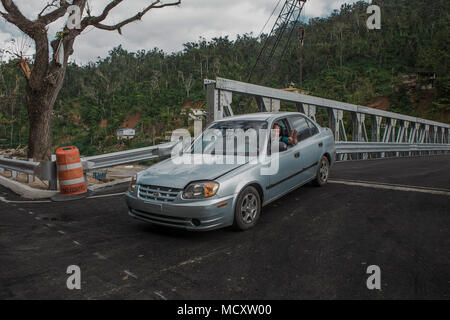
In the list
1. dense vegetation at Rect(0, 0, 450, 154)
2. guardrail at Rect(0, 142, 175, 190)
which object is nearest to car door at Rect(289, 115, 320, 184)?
guardrail at Rect(0, 142, 175, 190)

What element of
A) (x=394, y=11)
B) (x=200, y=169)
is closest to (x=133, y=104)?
(x=394, y=11)

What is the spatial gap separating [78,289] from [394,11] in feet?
385

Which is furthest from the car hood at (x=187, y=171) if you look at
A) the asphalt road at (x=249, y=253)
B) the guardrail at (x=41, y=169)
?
the guardrail at (x=41, y=169)

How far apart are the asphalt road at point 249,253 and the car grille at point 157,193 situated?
0.54 meters

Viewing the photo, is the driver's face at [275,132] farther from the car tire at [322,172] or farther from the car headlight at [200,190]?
the car headlight at [200,190]

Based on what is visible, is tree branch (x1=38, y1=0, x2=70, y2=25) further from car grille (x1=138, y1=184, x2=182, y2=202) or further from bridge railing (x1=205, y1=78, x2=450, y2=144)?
car grille (x1=138, y1=184, x2=182, y2=202)

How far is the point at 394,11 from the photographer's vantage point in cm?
9694

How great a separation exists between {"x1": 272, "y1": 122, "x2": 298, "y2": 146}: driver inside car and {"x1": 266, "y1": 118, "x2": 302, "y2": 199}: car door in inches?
3.4

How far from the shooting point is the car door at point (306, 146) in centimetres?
554

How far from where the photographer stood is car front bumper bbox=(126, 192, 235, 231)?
3789mm

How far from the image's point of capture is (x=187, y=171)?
4.21m

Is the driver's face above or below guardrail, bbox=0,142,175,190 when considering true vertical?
above

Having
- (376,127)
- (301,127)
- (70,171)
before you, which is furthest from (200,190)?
(376,127)

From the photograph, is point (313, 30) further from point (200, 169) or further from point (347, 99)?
point (200, 169)
